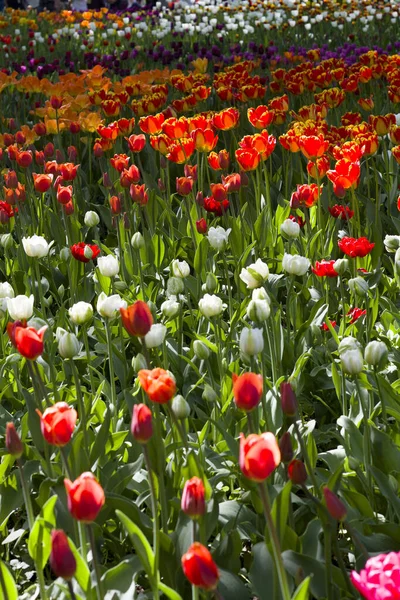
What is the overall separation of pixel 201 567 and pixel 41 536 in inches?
20.9

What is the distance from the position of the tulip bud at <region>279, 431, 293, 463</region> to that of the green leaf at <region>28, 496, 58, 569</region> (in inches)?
16.6

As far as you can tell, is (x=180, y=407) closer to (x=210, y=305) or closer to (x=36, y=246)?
(x=210, y=305)

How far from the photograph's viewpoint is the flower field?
59.0 inches

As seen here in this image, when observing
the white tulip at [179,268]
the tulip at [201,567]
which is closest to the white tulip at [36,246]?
the white tulip at [179,268]

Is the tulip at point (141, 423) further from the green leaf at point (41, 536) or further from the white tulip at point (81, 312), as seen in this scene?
the white tulip at point (81, 312)

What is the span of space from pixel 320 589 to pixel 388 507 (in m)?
0.34

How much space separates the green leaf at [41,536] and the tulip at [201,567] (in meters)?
0.46

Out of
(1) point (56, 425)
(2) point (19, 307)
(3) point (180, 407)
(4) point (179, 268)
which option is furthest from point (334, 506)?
(4) point (179, 268)

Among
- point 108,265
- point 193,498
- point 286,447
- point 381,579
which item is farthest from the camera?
point 108,265

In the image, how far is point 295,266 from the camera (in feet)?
7.87

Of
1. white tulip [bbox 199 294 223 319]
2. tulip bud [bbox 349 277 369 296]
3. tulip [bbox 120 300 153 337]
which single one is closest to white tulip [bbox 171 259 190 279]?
white tulip [bbox 199 294 223 319]

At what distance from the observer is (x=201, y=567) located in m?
1.12

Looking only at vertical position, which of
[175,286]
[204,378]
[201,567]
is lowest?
[204,378]

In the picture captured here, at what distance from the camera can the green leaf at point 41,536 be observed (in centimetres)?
153
